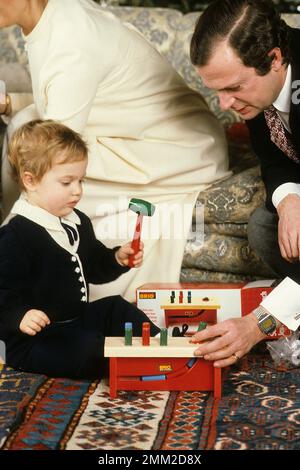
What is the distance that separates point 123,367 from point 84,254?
41 centimetres

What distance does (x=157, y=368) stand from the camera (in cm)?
190

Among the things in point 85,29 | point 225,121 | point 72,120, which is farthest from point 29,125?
point 225,121

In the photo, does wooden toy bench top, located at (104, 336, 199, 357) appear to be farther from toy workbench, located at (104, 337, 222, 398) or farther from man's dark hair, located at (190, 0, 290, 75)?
man's dark hair, located at (190, 0, 290, 75)

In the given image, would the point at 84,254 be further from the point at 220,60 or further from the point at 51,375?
the point at 220,60

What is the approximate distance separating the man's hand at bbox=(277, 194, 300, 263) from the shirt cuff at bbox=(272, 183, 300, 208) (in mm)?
93

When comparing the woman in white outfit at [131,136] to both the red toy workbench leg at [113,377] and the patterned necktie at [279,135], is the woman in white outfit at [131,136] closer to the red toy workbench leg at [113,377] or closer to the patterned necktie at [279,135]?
the patterned necktie at [279,135]

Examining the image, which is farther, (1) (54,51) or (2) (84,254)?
(1) (54,51)

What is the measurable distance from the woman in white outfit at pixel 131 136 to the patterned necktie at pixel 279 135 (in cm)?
49

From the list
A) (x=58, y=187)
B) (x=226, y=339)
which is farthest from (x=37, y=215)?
(x=226, y=339)

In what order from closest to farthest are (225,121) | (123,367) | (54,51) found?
(123,367) < (54,51) < (225,121)

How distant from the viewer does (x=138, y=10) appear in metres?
3.25

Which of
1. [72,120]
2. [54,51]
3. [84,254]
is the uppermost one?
[54,51]

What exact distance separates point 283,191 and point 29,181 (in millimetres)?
654
